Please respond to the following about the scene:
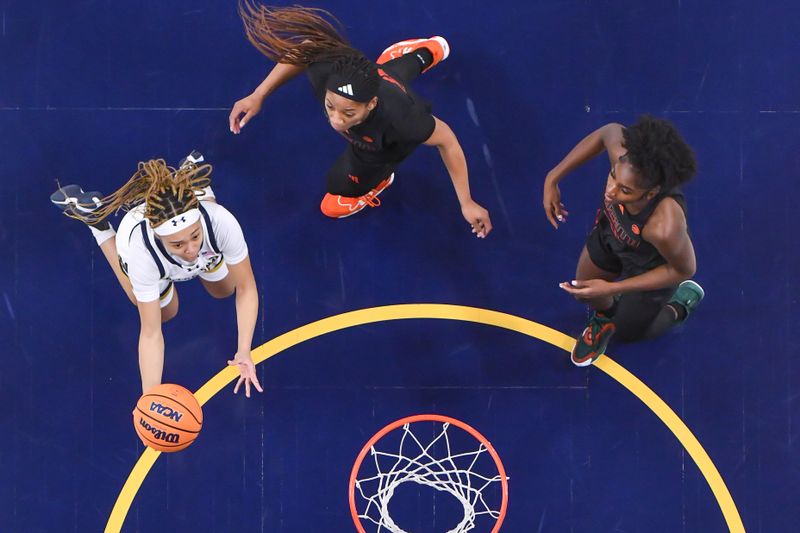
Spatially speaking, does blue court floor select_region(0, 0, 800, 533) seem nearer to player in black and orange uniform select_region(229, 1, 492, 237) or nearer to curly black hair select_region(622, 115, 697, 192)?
player in black and orange uniform select_region(229, 1, 492, 237)

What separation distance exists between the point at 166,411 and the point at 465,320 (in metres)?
2.26

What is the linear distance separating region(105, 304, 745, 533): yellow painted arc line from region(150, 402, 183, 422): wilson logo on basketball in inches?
47.2

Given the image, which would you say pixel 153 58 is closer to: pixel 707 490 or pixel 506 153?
pixel 506 153

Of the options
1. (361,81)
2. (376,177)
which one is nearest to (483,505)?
(376,177)

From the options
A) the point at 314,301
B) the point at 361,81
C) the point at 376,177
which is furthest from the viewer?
the point at 314,301

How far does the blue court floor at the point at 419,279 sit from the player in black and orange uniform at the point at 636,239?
30cm

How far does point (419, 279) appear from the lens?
6121mm

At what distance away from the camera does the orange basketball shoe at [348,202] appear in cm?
595

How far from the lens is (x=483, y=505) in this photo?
6.00m

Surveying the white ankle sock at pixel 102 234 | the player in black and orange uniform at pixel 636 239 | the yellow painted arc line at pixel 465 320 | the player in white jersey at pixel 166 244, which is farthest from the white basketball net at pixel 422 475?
the white ankle sock at pixel 102 234

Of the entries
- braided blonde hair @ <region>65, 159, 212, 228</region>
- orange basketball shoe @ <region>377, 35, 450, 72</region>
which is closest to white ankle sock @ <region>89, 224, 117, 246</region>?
braided blonde hair @ <region>65, 159, 212, 228</region>

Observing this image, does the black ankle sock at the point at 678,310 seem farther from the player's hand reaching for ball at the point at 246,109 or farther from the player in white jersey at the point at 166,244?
the player's hand reaching for ball at the point at 246,109

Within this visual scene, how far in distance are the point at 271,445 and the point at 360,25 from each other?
312 centimetres

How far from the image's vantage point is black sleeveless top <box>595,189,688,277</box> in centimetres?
455
